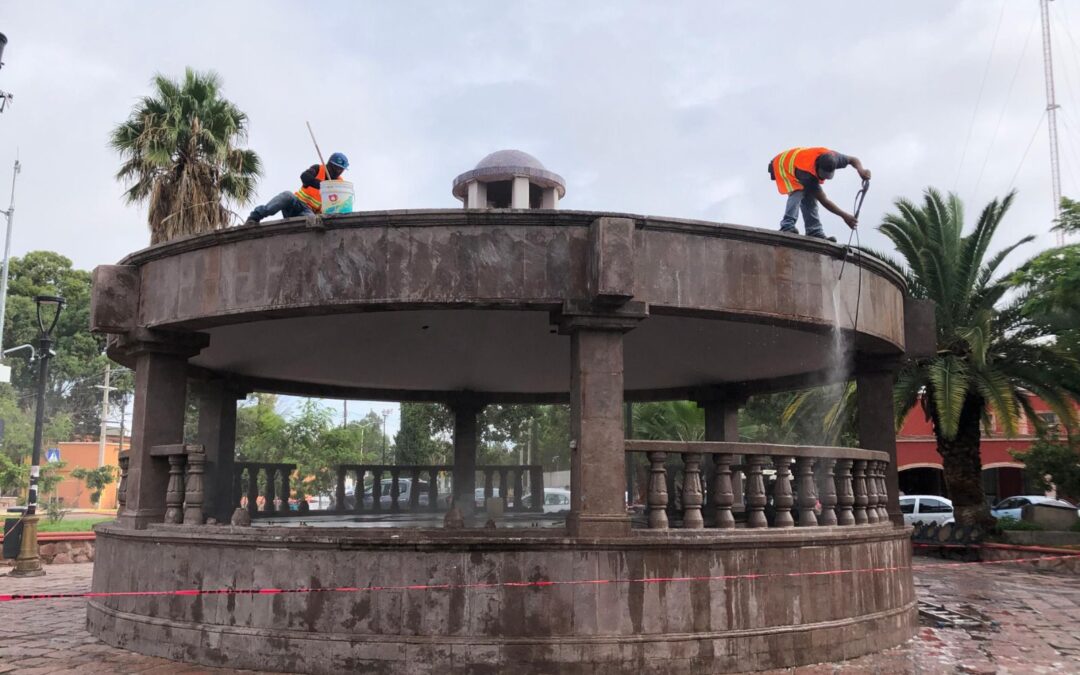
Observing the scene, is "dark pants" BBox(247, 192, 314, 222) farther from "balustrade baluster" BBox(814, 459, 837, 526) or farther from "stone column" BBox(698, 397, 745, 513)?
"stone column" BBox(698, 397, 745, 513)

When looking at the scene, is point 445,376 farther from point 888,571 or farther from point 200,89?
point 200,89

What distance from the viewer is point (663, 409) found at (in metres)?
36.8

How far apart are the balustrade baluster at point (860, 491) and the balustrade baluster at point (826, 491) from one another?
23.0 inches

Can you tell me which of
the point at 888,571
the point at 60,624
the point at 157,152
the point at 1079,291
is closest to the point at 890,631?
the point at 888,571

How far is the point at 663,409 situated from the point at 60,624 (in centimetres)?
2839

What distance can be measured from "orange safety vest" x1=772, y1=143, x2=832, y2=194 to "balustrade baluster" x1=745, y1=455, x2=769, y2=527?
3271 millimetres

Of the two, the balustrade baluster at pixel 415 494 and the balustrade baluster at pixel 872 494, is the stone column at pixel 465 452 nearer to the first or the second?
the balustrade baluster at pixel 415 494

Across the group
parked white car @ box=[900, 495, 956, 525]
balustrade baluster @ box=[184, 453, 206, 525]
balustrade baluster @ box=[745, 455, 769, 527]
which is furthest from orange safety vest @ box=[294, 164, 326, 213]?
parked white car @ box=[900, 495, 956, 525]

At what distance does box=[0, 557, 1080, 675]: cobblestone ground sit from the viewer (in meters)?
8.20

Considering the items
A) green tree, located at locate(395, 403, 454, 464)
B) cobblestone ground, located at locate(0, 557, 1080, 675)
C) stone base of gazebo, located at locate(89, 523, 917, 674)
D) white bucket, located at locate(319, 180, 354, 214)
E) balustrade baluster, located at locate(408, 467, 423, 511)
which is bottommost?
cobblestone ground, located at locate(0, 557, 1080, 675)

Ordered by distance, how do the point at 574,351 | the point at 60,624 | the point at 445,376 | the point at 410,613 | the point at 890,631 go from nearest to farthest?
the point at 410,613
the point at 574,351
the point at 890,631
the point at 60,624
the point at 445,376

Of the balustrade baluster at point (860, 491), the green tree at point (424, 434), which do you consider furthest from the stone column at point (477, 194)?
the green tree at point (424, 434)

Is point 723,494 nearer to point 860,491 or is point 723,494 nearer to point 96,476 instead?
point 860,491

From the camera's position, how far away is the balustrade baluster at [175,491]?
9.19 meters
